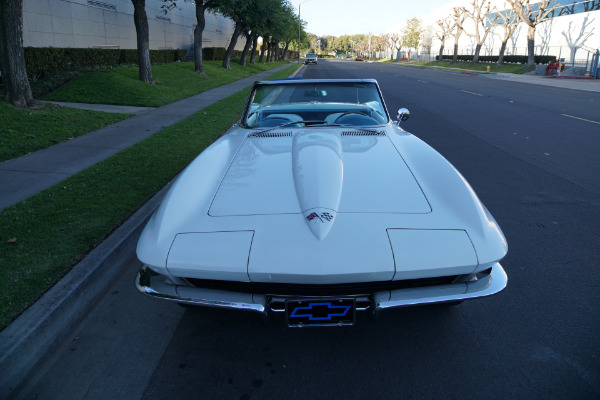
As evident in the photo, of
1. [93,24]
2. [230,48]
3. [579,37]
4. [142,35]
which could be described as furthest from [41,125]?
[579,37]

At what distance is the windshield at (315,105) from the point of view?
381cm

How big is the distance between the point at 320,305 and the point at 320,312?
46mm

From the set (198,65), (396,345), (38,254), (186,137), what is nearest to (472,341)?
(396,345)

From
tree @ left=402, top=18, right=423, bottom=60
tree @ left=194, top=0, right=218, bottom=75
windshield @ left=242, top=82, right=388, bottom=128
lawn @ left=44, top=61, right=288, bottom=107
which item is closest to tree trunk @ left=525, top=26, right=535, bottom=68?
tree @ left=194, top=0, right=218, bottom=75

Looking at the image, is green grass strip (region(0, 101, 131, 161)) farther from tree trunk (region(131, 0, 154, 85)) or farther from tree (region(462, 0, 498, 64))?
tree (region(462, 0, 498, 64))

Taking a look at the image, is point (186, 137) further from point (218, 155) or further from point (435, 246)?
point (435, 246)

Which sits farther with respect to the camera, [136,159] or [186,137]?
[186,137]

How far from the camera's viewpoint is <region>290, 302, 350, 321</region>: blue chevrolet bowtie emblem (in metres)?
2.00

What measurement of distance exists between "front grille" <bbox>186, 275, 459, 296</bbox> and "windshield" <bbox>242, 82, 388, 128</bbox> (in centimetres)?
195

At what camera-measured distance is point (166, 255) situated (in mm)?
2031

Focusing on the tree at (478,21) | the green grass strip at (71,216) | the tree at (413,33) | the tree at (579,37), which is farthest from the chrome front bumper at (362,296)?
the tree at (413,33)

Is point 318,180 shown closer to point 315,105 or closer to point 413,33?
point 315,105

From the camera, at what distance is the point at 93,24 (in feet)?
61.9

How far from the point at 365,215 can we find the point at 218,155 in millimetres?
1423
